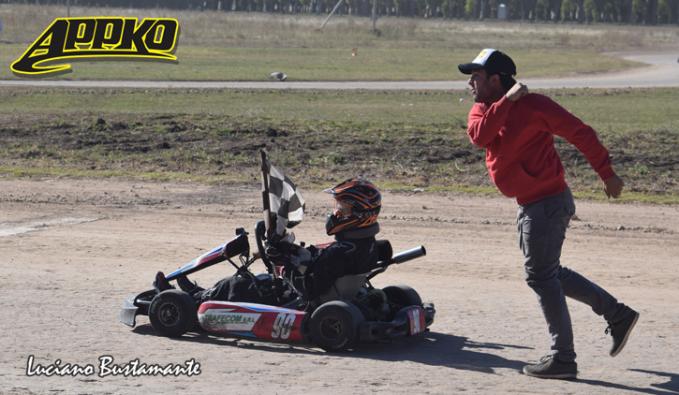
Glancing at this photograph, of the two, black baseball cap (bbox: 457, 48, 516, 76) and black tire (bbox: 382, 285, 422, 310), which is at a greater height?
black baseball cap (bbox: 457, 48, 516, 76)

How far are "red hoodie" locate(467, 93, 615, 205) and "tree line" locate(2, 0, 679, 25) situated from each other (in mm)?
109572

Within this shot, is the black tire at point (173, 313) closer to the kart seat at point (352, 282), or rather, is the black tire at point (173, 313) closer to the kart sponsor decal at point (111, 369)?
the kart sponsor decal at point (111, 369)

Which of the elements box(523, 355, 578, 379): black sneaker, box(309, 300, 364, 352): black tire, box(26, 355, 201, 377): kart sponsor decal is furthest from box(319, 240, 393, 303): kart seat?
box(523, 355, 578, 379): black sneaker

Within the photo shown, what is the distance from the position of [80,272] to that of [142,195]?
5238 mm

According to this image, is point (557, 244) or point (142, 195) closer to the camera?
point (557, 244)

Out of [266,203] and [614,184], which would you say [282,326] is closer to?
[266,203]

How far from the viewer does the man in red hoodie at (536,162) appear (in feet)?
21.6

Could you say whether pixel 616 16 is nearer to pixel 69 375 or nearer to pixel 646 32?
pixel 646 32

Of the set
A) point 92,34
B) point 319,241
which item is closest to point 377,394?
point 319,241

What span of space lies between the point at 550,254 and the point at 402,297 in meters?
1.66

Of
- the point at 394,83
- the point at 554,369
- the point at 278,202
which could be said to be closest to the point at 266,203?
the point at 278,202

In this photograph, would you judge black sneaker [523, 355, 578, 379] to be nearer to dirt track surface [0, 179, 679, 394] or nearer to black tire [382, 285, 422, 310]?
dirt track surface [0, 179, 679, 394]

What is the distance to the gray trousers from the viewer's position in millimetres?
6773

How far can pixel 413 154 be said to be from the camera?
19.1 m
